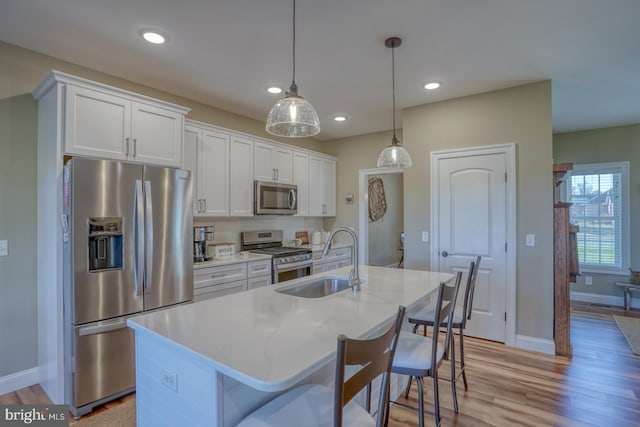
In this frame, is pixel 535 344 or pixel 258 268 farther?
pixel 258 268

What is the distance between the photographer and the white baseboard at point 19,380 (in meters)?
2.44

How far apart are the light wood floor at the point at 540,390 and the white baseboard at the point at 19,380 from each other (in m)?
0.06

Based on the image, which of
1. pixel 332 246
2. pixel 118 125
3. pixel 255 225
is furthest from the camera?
pixel 332 246

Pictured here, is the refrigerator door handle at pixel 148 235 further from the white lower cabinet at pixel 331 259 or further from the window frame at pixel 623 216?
the window frame at pixel 623 216

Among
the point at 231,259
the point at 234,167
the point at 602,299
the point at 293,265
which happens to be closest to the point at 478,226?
the point at 293,265

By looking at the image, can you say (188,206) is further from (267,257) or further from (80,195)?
(267,257)

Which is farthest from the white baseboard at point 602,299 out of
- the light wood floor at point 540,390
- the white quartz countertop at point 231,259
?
the white quartz countertop at point 231,259

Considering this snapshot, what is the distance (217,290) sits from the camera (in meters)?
3.19

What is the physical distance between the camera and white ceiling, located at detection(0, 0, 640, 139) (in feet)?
6.85

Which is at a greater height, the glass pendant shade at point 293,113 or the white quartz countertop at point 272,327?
the glass pendant shade at point 293,113

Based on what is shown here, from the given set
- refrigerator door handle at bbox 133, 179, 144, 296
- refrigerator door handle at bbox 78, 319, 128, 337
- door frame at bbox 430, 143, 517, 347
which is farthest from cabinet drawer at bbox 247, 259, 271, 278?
door frame at bbox 430, 143, 517, 347

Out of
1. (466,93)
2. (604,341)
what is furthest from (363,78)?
(604,341)

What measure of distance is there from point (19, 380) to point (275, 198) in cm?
289

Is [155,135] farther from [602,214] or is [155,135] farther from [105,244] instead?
[602,214]
